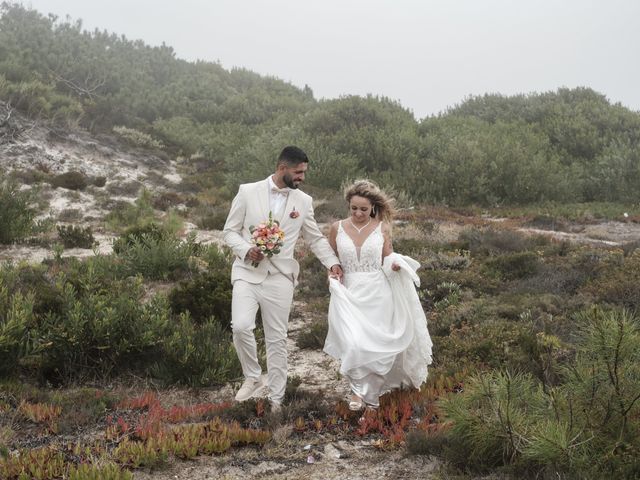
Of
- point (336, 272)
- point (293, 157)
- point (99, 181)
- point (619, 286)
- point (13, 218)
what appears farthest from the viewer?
point (99, 181)

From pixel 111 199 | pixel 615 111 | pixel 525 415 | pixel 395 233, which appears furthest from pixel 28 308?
pixel 615 111

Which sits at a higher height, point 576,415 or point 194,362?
point 576,415

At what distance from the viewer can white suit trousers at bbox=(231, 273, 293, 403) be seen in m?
5.55

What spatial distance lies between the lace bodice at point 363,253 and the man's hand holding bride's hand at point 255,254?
3.20 feet

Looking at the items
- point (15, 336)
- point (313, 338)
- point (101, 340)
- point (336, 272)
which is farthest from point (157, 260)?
point (336, 272)

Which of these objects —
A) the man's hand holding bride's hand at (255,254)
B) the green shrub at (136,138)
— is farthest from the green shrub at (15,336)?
the green shrub at (136,138)

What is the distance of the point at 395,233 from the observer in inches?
567

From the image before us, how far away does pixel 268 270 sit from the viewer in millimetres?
5660

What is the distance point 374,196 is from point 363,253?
0.60 m

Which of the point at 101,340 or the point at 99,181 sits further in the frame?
the point at 99,181

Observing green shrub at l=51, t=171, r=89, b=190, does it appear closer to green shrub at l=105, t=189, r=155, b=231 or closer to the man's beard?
green shrub at l=105, t=189, r=155, b=231

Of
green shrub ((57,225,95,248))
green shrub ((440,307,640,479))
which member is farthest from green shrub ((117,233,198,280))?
green shrub ((440,307,640,479))

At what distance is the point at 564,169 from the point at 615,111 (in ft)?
24.8

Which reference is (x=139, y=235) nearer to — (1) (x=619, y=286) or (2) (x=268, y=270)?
(2) (x=268, y=270)
